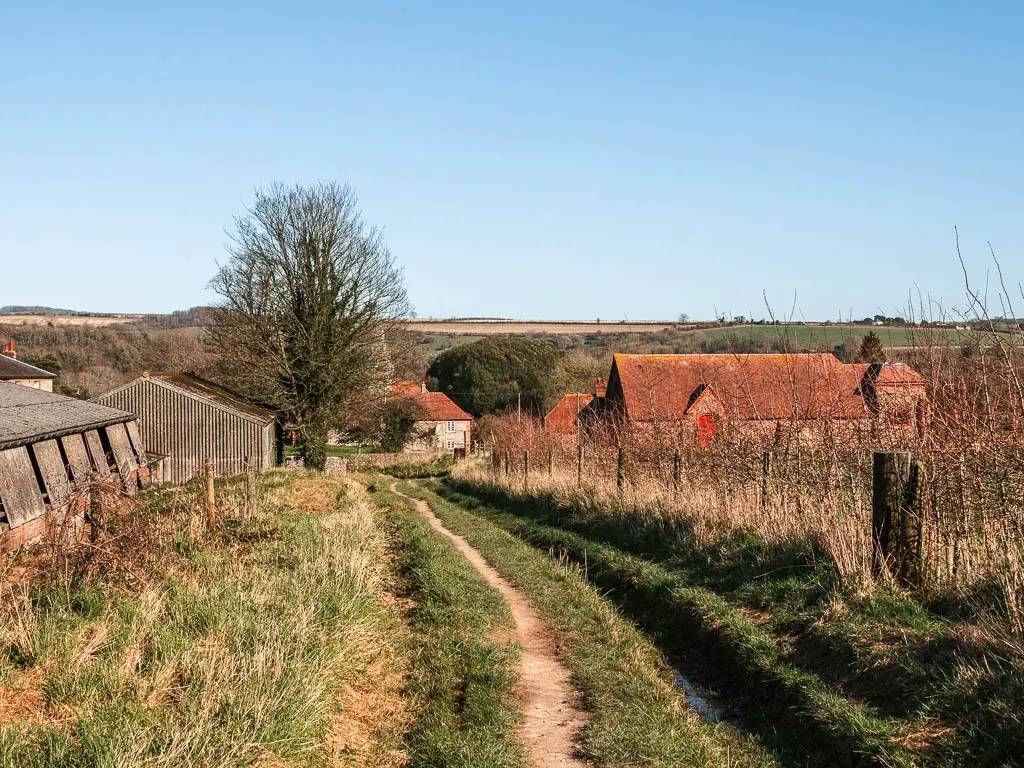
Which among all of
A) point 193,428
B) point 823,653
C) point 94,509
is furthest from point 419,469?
point 823,653

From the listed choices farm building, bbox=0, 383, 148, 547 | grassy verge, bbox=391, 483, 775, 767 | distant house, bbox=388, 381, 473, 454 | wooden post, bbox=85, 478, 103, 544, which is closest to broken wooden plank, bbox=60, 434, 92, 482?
farm building, bbox=0, 383, 148, 547

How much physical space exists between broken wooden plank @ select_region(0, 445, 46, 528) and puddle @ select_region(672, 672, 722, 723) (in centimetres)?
1112

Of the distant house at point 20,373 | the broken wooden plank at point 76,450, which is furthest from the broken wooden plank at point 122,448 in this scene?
the distant house at point 20,373

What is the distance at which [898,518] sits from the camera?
8.04m

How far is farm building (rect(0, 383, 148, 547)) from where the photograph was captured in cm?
1404

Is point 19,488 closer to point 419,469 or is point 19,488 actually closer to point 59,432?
point 59,432

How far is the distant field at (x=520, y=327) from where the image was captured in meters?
140

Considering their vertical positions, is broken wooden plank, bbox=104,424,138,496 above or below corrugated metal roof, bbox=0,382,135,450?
below

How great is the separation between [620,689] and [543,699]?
2.09 ft

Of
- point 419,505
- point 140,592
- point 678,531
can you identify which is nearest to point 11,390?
point 419,505

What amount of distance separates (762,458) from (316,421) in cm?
2994

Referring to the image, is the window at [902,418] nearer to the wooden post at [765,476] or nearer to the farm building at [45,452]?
the wooden post at [765,476]

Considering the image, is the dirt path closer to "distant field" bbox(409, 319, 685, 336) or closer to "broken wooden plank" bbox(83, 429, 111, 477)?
"broken wooden plank" bbox(83, 429, 111, 477)

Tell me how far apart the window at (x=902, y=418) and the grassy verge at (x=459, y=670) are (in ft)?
17.3
